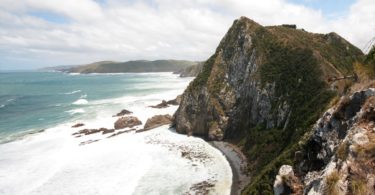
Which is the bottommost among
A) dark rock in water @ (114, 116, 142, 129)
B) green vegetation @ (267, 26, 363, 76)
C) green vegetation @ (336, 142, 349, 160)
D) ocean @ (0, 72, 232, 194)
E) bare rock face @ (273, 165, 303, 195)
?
ocean @ (0, 72, 232, 194)

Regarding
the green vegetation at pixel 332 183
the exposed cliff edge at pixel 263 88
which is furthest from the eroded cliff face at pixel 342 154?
the exposed cliff edge at pixel 263 88

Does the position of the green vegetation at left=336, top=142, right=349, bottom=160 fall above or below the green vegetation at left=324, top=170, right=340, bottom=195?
above

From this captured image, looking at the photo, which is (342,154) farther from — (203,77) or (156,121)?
(156,121)

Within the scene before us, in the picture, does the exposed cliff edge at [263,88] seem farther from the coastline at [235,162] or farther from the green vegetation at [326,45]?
the coastline at [235,162]

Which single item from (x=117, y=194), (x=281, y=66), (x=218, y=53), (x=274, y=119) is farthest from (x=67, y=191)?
(x=218, y=53)

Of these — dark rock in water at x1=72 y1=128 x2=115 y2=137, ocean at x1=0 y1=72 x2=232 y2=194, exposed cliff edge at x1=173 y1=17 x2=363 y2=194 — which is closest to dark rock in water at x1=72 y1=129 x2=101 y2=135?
dark rock in water at x1=72 y1=128 x2=115 y2=137

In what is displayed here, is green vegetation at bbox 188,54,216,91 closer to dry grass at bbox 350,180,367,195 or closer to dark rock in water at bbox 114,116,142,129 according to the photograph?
dark rock in water at bbox 114,116,142,129

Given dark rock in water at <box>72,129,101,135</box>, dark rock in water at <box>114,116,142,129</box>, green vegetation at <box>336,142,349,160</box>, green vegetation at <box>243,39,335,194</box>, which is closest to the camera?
green vegetation at <box>336,142,349,160</box>

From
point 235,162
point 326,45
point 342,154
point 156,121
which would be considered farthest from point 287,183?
point 326,45

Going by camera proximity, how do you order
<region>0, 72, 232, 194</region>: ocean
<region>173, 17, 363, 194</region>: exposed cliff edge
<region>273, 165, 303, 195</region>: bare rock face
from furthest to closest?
<region>173, 17, 363, 194</region>: exposed cliff edge < <region>0, 72, 232, 194</region>: ocean < <region>273, 165, 303, 195</region>: bare rock face
